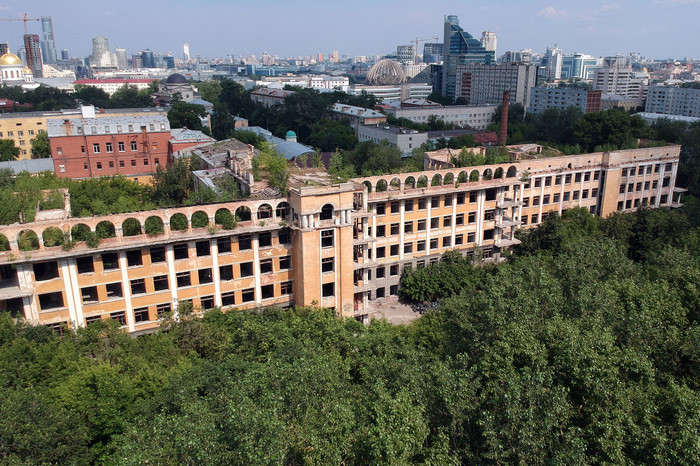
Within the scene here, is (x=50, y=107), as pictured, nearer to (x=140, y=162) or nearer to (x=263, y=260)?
(x=140, y=162)

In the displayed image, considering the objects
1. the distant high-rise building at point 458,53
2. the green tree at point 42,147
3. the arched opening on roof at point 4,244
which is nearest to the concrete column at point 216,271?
the arched opening on roof at point 4,244

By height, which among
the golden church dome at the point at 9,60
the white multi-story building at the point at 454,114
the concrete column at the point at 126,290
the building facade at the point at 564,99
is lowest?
the concrete column at the point at 126,290

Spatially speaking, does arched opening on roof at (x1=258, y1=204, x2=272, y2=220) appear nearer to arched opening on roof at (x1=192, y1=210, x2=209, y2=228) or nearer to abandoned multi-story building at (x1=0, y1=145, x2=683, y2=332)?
abandoned multi-story building at (x1=0, y1=145, x2=683, y2=332)

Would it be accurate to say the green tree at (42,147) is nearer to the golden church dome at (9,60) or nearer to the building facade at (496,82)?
the golden church dome at (9,60)

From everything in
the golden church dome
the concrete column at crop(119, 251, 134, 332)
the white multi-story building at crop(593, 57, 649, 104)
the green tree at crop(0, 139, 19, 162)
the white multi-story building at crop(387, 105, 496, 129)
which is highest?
the golden church dome

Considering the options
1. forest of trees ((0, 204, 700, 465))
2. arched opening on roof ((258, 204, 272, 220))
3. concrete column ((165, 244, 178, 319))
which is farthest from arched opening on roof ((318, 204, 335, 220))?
concrete column ((165, 244, 178, 319))

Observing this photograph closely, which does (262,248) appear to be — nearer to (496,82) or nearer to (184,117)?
(184,117)
